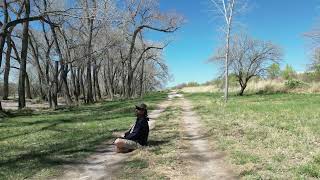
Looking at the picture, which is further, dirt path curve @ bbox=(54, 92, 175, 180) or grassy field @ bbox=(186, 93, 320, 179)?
dirt path curve @ bbox=(54, 92, 175, 180)

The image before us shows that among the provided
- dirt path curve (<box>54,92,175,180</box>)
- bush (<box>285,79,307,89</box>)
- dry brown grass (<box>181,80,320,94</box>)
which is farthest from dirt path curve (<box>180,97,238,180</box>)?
bush (<box>285,79,307,89</box>)

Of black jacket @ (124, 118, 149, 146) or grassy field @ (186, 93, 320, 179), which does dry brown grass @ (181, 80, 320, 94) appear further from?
black jacket @ (124, 118, 149, 146)

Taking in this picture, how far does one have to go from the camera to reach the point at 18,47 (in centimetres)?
A: 5772

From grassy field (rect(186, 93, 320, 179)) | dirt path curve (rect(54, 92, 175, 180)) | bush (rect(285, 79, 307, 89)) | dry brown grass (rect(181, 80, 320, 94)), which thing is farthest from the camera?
bush (rect(285, 79, 307, 89))

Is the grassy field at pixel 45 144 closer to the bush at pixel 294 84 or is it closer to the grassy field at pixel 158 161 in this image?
the grassy field at pixel 158 161

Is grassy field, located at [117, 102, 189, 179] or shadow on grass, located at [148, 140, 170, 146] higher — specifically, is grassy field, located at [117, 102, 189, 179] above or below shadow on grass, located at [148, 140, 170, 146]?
below

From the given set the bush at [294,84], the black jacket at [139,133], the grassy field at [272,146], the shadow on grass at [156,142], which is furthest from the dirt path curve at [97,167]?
the bush at [294,84]

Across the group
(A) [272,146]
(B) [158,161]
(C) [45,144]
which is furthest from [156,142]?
(A) [272,146]

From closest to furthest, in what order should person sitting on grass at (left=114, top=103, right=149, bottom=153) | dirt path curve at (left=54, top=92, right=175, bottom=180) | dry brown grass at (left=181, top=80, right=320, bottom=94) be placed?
dirt path curve at (left=54, top=92, right=175, bottom=180), person sitting on grass at (left=114, top=103, right=149, bottom=153), dry brown grass at (left=181, top=80, right=320, bottom=94)

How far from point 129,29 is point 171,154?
44921mm

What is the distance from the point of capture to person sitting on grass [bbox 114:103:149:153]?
12523mm

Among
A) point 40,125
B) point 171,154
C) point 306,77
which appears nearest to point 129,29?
point 306,77

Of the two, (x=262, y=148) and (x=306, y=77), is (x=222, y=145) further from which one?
(x=306, y=77)

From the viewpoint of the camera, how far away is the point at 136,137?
12914 mm
